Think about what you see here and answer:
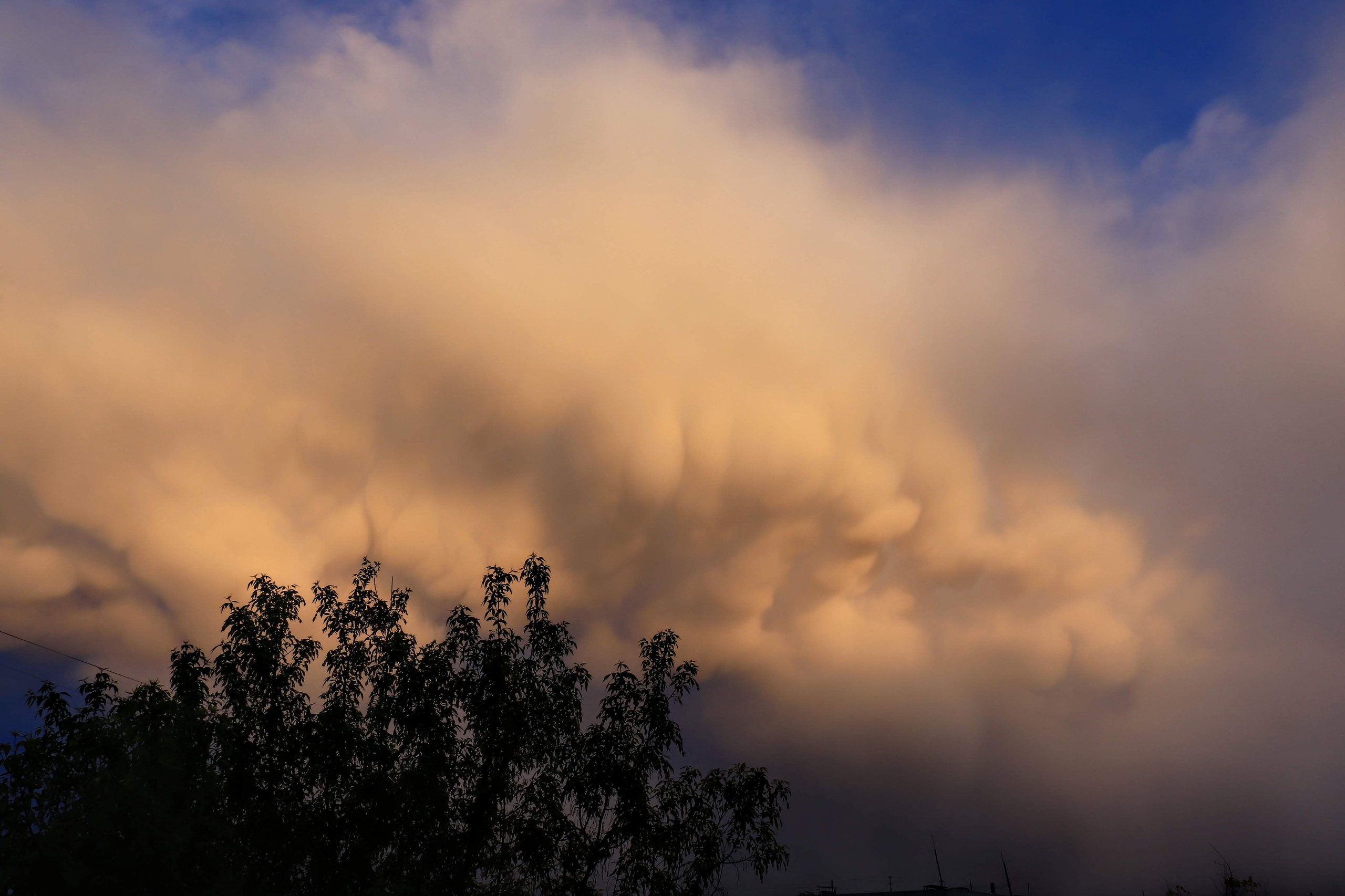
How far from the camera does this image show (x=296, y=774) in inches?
1088

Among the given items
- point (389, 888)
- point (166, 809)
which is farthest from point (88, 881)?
point (389, 888)

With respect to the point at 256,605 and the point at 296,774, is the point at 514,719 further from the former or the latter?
the point at 256,605

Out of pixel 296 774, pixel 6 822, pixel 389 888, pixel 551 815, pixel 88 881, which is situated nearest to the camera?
pixel 88 881

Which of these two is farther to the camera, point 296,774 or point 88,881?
point 296,774

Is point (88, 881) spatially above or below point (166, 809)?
below

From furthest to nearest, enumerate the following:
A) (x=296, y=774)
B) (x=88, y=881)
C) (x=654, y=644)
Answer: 1. (x=654, y=644)
2. (x=296, y=774)
3. (x=88, y=881)

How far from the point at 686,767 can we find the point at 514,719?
753 cm

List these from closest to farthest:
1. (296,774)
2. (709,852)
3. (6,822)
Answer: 1. (6,822)
2. (296,774)
3. (709,852)

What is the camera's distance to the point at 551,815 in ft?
96.9

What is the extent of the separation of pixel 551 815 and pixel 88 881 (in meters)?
13.1

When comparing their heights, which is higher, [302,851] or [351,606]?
[351,606]

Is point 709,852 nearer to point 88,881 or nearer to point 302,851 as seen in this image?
point 302,851

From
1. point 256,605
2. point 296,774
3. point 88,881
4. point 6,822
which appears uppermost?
point 256,605

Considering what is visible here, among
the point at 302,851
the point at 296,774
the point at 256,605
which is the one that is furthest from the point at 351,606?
the point at 302,851
